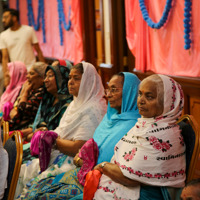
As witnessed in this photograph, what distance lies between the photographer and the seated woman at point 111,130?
2096 mm

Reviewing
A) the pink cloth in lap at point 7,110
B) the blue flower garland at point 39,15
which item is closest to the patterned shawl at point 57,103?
the pink cloth in lap at point 7,110

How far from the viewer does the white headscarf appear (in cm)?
248

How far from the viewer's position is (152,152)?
5.54 ft

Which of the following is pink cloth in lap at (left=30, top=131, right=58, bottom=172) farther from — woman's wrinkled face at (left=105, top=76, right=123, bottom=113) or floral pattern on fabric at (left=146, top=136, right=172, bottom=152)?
floral pattern on fabric at (left=146, top=136, right=172, bottom=152)

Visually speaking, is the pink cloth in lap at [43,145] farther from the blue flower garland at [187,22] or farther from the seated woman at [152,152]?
the blue flower garland at [187,22]

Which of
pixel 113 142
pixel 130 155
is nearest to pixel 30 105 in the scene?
pixel 113 142

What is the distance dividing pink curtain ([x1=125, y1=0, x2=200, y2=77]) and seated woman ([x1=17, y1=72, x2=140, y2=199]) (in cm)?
103

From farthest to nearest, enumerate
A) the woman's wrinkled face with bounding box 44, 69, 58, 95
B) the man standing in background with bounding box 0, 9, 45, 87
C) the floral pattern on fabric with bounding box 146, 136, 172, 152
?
the man standing in background with bounding box 0, 9, 45, 87
the woman's wrinkled face with bounding box 44, 69, 58, 95
the floral pattern on fabric with bounding box 146, 136, 172, 152

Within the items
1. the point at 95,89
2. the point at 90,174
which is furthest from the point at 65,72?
the point at 90,174

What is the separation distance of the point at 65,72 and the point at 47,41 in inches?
152

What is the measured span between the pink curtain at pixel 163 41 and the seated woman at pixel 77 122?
89 centimetres

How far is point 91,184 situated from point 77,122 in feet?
2.38

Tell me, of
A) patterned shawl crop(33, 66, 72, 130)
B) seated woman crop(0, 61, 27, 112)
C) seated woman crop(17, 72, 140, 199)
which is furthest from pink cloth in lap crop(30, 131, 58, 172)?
seated woman crop(0, 61, 27, 112)

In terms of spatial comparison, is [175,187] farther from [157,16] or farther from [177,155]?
[157,16]
